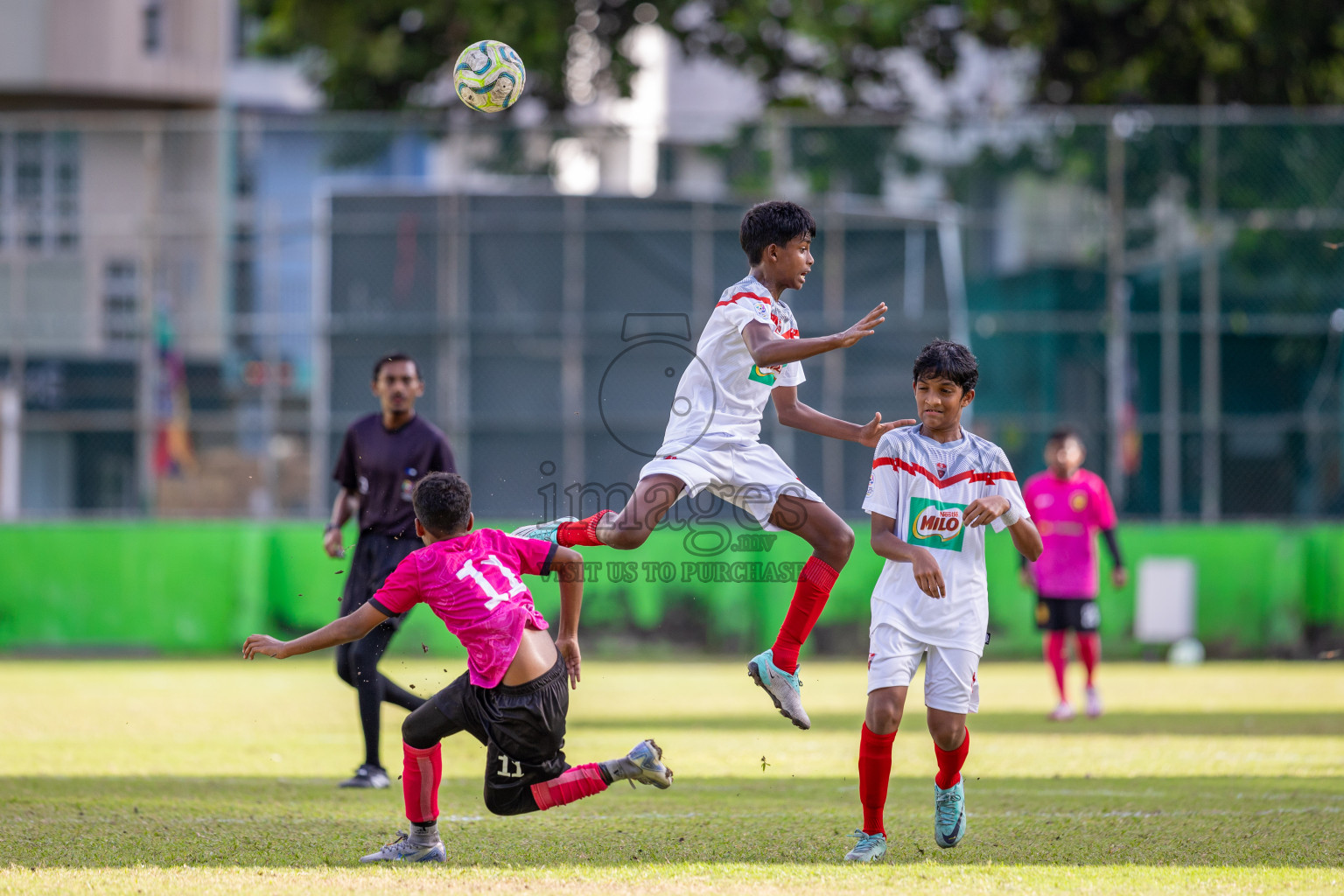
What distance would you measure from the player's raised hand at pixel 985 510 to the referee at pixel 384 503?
341cm

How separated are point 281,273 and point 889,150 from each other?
808cm

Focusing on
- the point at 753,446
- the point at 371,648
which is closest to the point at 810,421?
the point at 753,446

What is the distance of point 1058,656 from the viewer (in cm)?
1189

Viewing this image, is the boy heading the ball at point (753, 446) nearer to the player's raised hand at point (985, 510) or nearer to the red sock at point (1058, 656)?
the player's raised hand at point (985, 510)

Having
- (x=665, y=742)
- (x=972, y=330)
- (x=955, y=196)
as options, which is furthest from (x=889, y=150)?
(x=665, y=742)

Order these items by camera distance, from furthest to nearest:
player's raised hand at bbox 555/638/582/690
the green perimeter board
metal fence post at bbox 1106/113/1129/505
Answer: metal fence post at bbox 1106/113/1129/505 < the green perimeter board < player's raised hand at bbox 555/638/582/690

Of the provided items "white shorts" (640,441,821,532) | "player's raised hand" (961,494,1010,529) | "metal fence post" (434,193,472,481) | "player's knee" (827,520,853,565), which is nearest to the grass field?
"player's knee" (827,520,853,565)

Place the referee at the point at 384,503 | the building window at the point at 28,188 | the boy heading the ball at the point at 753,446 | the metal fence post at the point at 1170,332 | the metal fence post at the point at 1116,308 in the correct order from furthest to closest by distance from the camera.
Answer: the building window at the point at 28,188, the metal fence post at the point at 1170,332, the metal fence post at the point at 1116,308, the referee at the point at 384,503, the boy heading the ball at the point at 753,446

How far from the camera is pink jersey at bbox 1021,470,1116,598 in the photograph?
12.2 metres

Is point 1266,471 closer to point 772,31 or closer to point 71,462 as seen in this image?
point 772,31

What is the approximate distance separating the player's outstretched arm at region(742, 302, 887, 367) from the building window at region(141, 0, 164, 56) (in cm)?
2427

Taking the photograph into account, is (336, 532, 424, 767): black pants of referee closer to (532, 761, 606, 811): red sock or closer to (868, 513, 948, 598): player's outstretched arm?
(532, 761, 606, 811): red sock

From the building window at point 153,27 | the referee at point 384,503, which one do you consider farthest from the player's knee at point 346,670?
the building window at point 153,27

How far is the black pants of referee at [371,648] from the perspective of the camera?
8.22m
